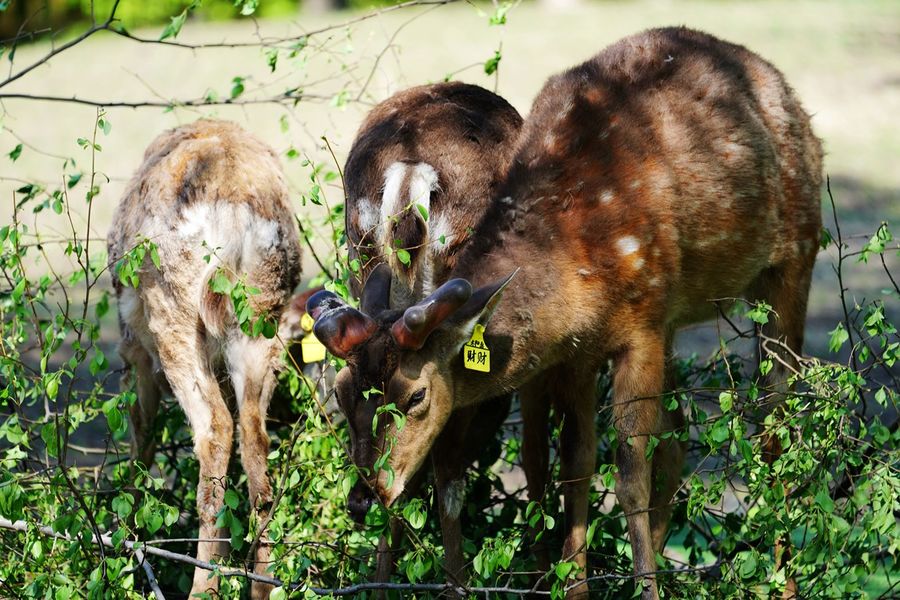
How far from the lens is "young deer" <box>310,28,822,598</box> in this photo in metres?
4.87

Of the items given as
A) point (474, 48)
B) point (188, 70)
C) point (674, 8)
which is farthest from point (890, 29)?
point (188, 70)

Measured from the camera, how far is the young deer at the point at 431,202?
5.46 metres

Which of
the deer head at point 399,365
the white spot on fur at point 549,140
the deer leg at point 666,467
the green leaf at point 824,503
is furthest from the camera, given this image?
the deer leg at point 666,467

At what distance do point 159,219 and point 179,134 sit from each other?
76 cm

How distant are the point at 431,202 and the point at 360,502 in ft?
5.23

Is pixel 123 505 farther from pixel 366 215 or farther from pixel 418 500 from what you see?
pixel 366 215

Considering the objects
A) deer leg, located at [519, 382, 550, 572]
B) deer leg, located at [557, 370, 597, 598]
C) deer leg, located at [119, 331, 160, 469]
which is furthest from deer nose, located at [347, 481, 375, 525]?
deer leg, located at [119, 331, 160, 469]

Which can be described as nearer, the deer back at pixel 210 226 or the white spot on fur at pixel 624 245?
the white spot on fur at pixel 624 245

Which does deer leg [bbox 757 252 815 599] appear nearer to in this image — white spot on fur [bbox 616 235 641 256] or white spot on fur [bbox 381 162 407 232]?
white spot on fur [bbox 616 235 641 256]

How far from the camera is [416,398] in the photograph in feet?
15.8

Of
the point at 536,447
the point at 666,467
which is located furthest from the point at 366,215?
the point at 666,467

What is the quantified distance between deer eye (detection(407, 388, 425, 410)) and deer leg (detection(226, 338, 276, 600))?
126 cm

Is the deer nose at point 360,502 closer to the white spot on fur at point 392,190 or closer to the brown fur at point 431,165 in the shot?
the brown fur at point 431,165

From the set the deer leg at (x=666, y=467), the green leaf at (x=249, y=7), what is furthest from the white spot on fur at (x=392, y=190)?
the deer leg at (x=666, y=467)
